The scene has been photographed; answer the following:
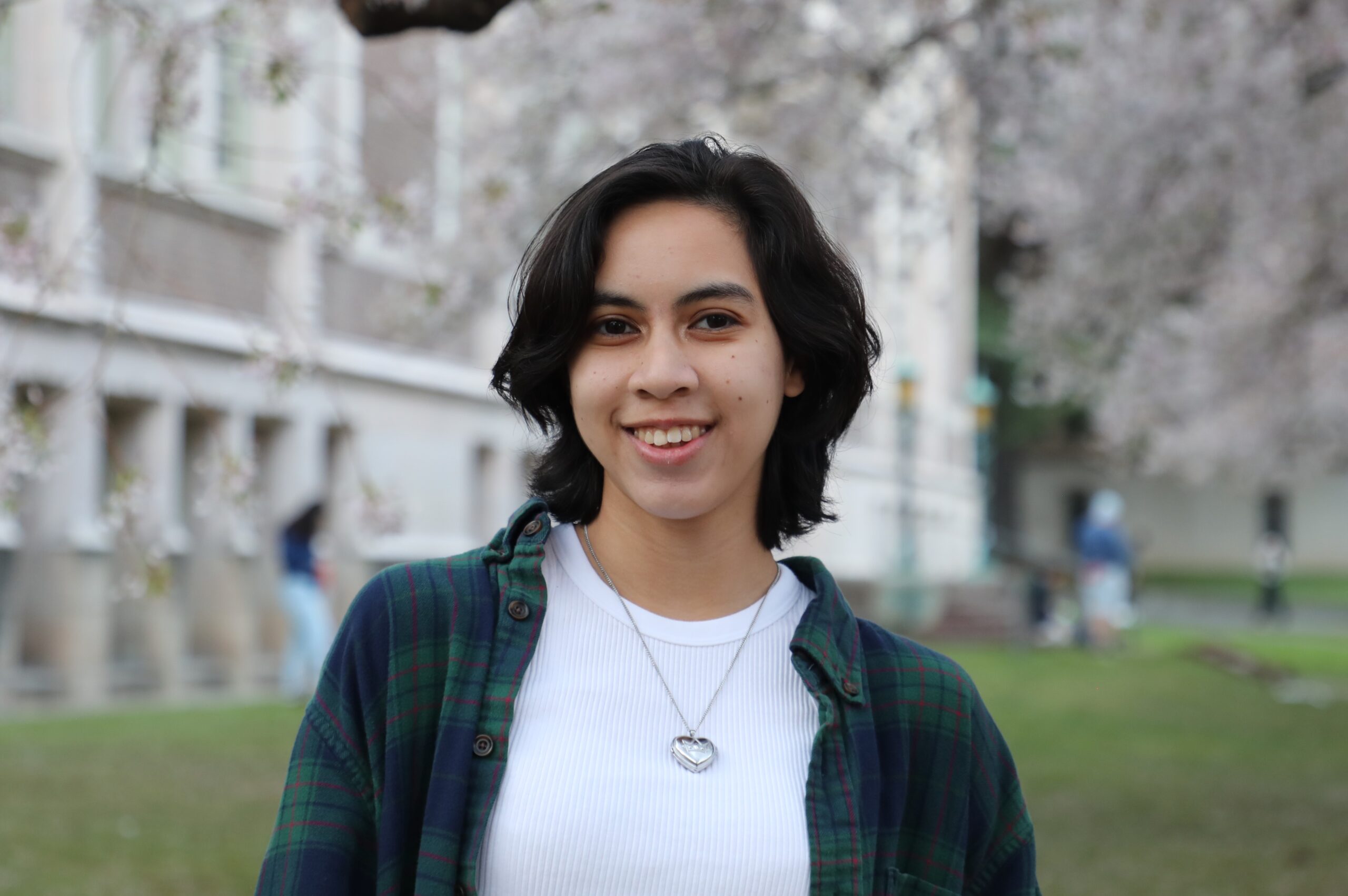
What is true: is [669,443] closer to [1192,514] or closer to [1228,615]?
[1228,615]

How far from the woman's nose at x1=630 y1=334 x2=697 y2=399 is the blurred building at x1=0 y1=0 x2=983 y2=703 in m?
8.58

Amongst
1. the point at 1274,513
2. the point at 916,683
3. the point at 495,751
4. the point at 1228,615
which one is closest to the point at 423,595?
the point at 495,751

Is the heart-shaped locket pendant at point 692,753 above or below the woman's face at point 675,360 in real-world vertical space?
below

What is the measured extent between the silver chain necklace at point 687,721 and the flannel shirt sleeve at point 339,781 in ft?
1.09

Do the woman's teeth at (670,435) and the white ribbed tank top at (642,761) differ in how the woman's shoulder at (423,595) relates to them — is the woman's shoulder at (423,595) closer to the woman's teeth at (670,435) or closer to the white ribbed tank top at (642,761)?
the white ribbed tank top at (642,761)

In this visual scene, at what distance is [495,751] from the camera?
2.22 meters

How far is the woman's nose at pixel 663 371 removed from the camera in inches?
91.1

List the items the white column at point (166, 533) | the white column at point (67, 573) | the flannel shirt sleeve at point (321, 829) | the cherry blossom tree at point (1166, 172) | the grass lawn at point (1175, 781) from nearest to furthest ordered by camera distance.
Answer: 1. the flannel shirt sleeve at point (321, 829)
2. the grass lawn at point (1175, 781)
3. the cherry blossom tree at point (1166, 172)
4. the white column at point (67, 573)
5. the white column at point (166, 533)

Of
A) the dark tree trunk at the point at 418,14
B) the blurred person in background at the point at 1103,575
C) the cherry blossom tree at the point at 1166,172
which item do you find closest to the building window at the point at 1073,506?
the blurred person in background at the point at 1103,575

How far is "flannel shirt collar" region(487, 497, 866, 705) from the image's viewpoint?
2.38 m

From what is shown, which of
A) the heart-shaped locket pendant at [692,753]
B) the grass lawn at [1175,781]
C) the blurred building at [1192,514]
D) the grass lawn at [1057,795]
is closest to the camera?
the heart-shaped locket pendant at [692,753]

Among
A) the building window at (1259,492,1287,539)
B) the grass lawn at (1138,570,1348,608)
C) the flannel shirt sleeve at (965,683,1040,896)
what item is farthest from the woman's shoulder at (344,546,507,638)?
the building window at (1259,492,1287,539)

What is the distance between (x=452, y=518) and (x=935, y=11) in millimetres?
12527

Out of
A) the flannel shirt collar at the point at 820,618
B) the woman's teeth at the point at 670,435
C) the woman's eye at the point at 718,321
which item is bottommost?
the flannel shirt collar at the point at 820,618
